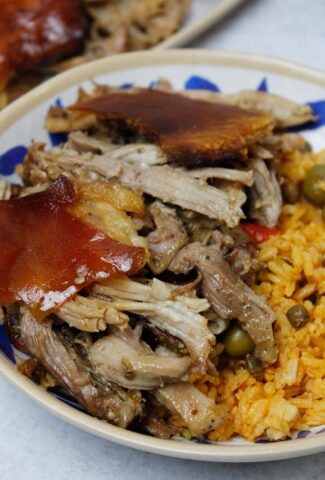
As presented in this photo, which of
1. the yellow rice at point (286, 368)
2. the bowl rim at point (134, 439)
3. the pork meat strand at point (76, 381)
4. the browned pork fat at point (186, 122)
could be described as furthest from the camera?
the browned pork fat at point (186, 122)

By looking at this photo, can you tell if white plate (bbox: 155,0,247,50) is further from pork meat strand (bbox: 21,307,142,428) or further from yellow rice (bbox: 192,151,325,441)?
pork meat strand (bbox: 21,307,142,428)

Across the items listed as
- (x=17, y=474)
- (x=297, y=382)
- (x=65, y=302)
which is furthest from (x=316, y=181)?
(x=17, y=474)

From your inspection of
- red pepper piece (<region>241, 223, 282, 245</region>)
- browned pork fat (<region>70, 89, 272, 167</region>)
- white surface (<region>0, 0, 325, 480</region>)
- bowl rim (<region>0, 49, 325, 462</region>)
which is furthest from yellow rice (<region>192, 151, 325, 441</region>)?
browned pork fat (<region>70, 89, 272, 167</region>)

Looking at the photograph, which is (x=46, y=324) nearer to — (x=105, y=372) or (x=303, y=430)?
(x=105, y=372)

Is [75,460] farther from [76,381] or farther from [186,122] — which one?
[186,122]

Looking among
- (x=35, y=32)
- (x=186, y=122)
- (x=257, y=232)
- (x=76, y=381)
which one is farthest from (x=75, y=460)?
(x=35, y=32)

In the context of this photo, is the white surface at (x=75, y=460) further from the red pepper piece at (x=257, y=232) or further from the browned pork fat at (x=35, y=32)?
the browned pork fat at (x=35, y=32)

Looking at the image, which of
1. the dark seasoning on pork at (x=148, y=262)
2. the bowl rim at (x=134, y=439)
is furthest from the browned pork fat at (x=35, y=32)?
the dark seasoning on pork at (x=148, y=262)
